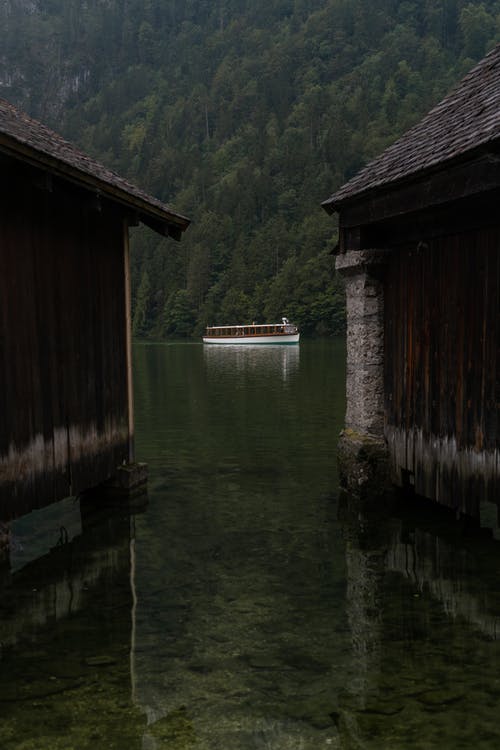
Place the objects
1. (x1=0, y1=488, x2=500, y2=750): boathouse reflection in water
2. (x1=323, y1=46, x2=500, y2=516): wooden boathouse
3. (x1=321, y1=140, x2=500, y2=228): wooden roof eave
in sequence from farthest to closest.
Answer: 1. (x1=323, y1=46, x2=500, y2=516): wooden boathouse
2. (x1=321, y1=140, x2=500, y2=228): wooden roof eave
3. (x1=0, y1=488, x2=500, y2=750): boathouse reflection in water

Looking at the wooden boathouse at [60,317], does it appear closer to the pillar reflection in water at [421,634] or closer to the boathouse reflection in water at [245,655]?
the boathouse reflection in water at [245,655]

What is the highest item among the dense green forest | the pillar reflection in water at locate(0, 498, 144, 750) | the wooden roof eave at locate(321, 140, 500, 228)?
the dense green forest

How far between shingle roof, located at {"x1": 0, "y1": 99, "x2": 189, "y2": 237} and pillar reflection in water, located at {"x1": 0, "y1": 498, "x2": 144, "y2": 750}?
12.1 feet

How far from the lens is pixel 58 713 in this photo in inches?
204

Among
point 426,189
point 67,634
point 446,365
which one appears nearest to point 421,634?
point 67,634

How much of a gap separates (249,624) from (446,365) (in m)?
3.96

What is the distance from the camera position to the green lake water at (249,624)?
504 cm

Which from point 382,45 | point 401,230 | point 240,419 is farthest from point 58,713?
point 382,45

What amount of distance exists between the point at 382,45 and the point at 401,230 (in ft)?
613

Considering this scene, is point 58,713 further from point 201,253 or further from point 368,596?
point 201,253

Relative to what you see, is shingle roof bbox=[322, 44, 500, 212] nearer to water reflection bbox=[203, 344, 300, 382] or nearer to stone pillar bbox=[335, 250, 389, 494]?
stone pillar bbox=[335, 250, 389, 494]

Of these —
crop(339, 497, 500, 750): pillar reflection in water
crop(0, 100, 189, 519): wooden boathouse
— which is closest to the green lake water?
crop(339, 497, 500, 750): pillar reflection in water

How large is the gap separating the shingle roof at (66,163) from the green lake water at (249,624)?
401 centimetres

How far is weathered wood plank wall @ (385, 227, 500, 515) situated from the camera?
827cm
